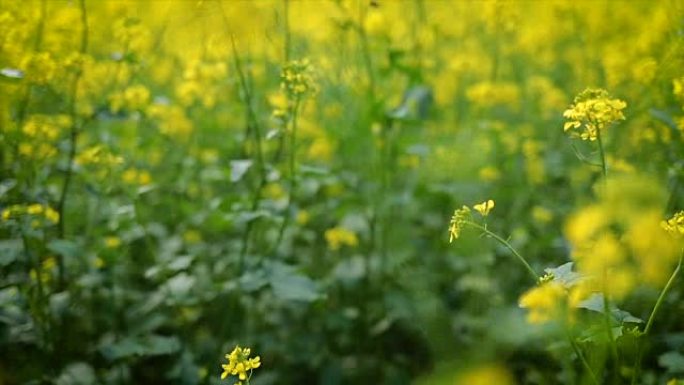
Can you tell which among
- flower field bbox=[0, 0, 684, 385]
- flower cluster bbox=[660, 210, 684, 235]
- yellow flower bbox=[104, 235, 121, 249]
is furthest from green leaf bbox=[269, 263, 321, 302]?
flower cluster bbox=[660, 210, 684, 235]

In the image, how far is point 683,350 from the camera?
8.10 feet

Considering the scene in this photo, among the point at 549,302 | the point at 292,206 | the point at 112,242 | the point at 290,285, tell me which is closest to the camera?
the point at 549,302

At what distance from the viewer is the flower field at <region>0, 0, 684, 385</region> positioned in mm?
2705

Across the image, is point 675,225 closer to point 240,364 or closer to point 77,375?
point 240,364

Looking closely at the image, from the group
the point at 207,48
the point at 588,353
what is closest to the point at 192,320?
the point at 207,48

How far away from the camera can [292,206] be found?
2.92 m

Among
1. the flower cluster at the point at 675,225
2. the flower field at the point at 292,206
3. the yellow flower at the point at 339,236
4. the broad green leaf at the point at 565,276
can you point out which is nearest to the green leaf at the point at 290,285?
the flower field at the point at 292,206

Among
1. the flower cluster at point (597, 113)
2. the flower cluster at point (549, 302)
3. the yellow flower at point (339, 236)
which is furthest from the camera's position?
the yellow flower at point (339, 236)

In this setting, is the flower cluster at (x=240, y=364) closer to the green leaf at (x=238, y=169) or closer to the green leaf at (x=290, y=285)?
the green leaf at (x=290, y=285)

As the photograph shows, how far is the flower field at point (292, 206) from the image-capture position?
2705 mm

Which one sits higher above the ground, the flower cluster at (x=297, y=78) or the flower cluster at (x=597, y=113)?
the flower cluster at (x=297, y=78)

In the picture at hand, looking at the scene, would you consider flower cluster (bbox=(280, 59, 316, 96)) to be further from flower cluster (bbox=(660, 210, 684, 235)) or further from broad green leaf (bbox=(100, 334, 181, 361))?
flower cluster (bbox=(660, 210, 684, 235))

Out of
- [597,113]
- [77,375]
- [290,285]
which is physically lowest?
[77,375]

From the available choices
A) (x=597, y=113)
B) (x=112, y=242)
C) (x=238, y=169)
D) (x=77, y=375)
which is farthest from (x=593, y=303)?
(x=112, y=242)
